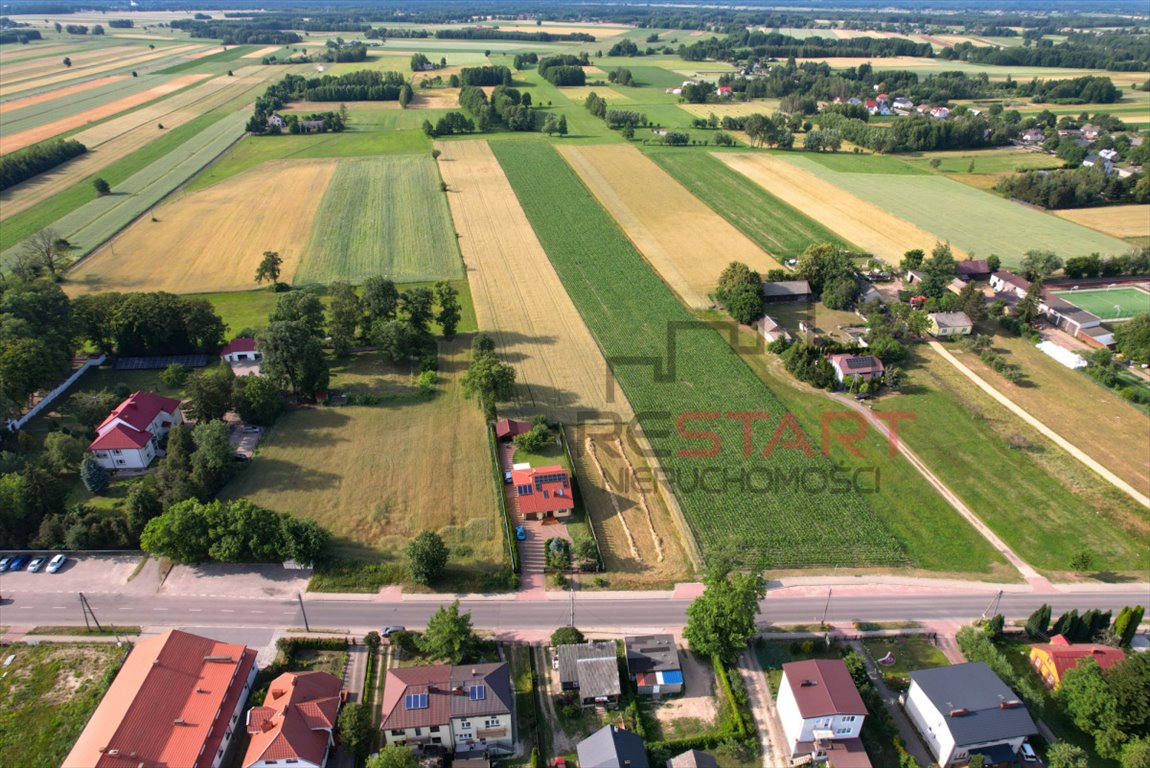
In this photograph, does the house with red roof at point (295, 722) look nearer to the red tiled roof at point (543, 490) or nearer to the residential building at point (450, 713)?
the residential building at point (450, 713)

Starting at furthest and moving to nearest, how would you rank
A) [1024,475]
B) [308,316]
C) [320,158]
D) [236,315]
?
[320,158] → [236,315] → [308,316] → [1024,475]

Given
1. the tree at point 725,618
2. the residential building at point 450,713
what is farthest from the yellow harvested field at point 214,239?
the tree at point 725,618

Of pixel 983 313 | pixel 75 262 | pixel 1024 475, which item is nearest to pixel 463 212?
pixel 75 262

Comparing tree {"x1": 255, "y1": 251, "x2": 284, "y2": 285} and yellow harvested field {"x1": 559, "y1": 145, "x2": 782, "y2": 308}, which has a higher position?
tree {"x1": 255, "y1": 251, "x2": 284, "y2": 285}

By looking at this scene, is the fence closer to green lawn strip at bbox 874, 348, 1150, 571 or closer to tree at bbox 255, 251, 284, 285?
tree at bbox 255, 251, 284, 285

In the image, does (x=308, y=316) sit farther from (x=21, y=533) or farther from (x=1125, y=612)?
(x=1125, y=612)

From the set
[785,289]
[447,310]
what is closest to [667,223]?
[785,289]

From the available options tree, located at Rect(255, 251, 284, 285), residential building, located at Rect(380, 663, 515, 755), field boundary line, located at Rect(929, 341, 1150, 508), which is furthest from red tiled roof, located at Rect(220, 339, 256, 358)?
field boundary line, located at Rect(929, 341, 1150, 508)
